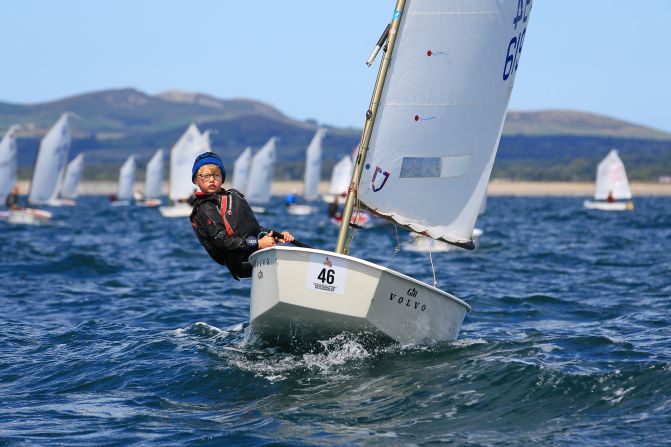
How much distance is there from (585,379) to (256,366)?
3138mm

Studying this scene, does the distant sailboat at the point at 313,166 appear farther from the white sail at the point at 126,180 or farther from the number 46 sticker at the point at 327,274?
the number 46 sticker at the point at 327,274

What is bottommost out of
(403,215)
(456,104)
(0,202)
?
(0,202)

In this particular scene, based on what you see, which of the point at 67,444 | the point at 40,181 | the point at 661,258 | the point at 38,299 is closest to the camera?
the point at 67,444

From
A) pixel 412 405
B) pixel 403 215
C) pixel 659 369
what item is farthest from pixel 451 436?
pixel 403 215

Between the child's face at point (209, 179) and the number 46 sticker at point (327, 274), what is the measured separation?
4.90ft

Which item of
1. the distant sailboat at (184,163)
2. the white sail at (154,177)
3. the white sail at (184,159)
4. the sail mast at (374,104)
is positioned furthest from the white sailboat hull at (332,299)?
the white sail at (154,177)

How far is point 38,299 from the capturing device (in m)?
16.5

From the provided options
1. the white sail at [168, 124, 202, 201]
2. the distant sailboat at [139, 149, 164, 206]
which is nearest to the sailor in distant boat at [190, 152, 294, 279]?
the white sail at [168, 124, 202, 201]

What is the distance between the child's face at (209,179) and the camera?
10008 millimetres

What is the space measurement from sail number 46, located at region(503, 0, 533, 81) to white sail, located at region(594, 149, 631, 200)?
234 ft

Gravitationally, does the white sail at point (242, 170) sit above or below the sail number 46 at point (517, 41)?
below

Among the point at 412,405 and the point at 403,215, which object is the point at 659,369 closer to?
the point at 412,405

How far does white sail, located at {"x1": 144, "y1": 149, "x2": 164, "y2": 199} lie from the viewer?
3361 inches

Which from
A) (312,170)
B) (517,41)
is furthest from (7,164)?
(517,41)
